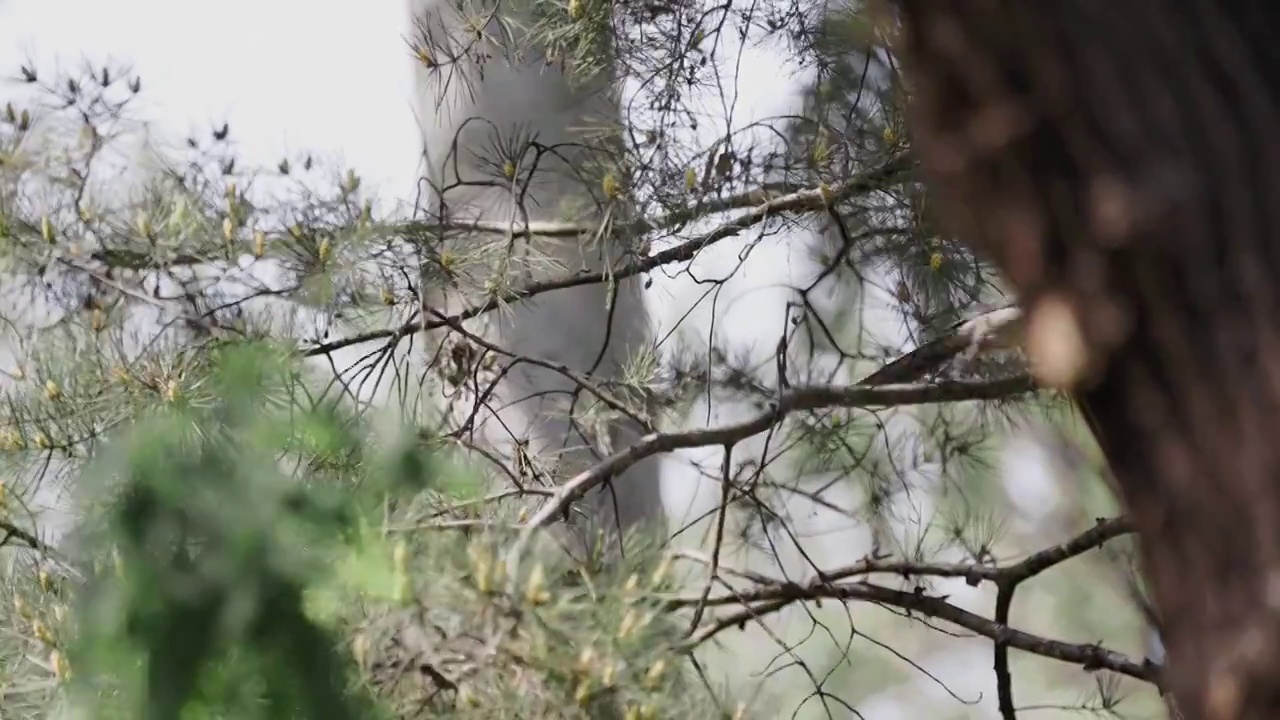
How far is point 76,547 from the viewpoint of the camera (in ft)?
1.73

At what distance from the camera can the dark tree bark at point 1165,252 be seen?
277mm

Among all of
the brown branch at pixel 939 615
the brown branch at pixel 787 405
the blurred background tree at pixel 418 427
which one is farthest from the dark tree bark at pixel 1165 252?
the brown branch at pixel 939 615

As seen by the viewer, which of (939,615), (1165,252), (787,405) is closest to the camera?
(1165,252)

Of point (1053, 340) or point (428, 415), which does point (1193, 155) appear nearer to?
point (1053, 340)

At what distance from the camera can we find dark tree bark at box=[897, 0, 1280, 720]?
0.28 meters

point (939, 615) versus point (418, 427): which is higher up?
point (939, 615)

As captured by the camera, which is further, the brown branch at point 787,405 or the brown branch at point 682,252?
the brown branch at point 682,252

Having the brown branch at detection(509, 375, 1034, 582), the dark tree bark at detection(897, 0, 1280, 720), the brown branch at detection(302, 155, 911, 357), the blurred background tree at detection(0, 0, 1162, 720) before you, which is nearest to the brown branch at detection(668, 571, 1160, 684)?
the blurred background tree at detection(0, 0, 1162, 720)

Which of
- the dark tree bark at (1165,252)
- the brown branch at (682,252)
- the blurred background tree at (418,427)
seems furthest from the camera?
the brown branch at (682,252)

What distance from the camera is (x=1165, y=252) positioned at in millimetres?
289

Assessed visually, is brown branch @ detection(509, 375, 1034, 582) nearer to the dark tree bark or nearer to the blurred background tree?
the blurred background tree

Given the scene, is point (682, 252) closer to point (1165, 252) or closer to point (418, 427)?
point (418, 427)

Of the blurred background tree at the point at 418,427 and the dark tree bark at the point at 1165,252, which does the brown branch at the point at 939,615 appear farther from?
the dark tree bark at the point at 1165,252

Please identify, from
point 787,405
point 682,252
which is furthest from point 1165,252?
point 682,252
